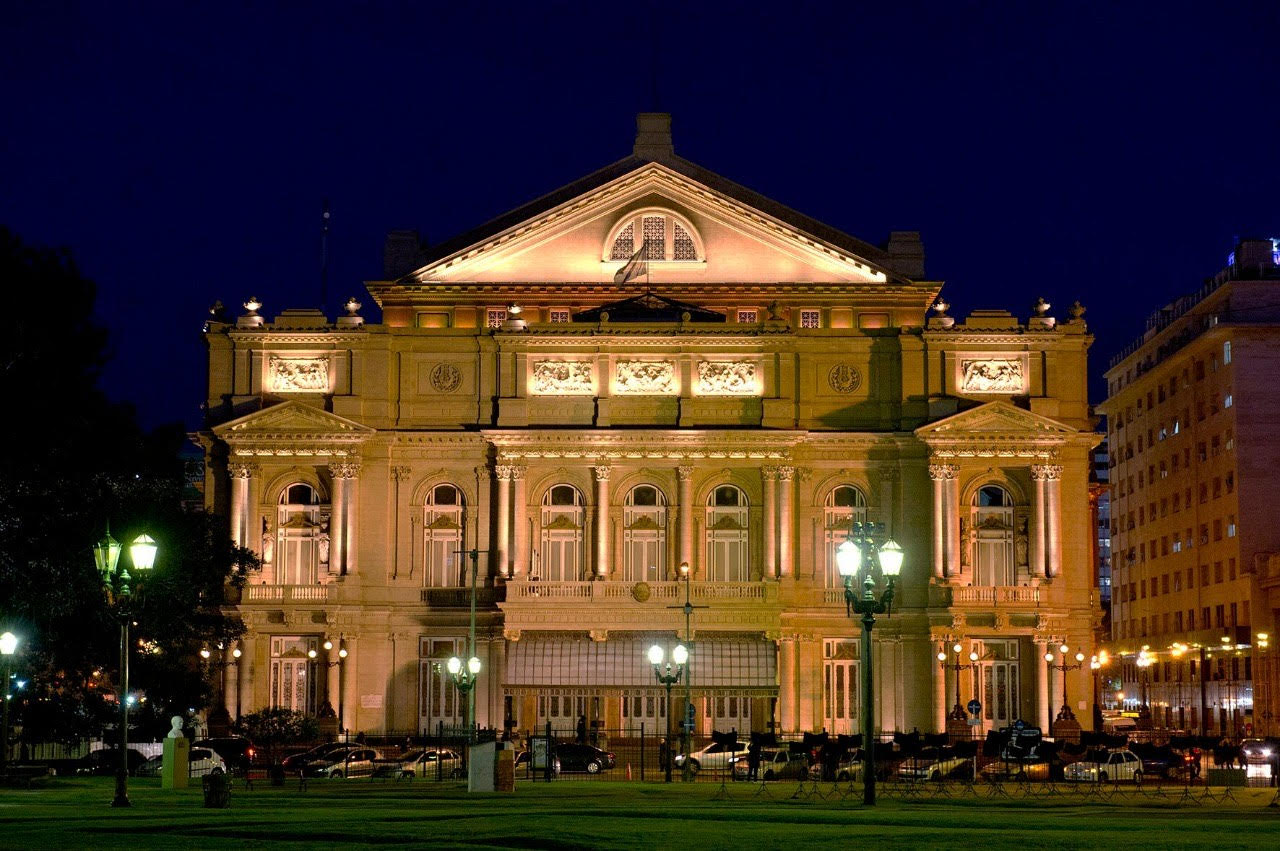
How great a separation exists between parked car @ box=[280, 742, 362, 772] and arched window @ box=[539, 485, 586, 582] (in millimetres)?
15237

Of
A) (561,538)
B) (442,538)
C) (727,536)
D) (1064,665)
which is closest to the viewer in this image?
(1064,665)

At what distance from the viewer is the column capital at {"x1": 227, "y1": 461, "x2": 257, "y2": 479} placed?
7719 cm

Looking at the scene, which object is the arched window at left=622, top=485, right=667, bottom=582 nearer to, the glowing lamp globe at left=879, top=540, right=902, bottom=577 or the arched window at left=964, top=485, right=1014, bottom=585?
the arched window at left=964, top=485, right=1014, bottom=585

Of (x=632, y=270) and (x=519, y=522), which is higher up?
(x=632, y=270)

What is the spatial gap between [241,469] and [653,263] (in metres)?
18.7

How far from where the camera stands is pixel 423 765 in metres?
60.6

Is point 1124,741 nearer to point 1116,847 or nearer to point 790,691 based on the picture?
point 790,691

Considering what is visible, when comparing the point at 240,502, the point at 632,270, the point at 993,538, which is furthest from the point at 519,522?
the point at 993,538

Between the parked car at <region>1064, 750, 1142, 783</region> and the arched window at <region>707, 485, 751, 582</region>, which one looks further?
the arched window at <region>707, 485, 751, 582</region>

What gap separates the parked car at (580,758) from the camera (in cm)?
6212

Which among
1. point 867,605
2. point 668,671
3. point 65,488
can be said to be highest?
point 65,488

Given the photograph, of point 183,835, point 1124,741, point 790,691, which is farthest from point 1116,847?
point 790,691

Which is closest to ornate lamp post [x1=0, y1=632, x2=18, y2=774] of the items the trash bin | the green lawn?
the green lawn

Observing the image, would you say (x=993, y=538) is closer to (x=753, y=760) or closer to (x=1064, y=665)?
(x=1064, y=665)
